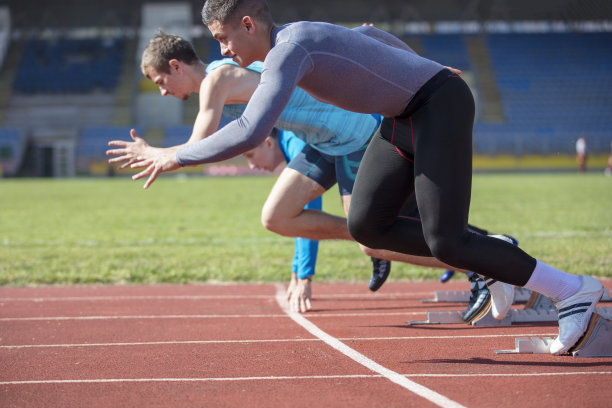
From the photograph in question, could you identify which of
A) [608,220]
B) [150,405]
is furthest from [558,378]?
[608,220]

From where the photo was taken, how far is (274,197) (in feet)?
16.7

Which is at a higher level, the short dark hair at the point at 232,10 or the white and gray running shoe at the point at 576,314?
the short dark hair at the point at 232,10

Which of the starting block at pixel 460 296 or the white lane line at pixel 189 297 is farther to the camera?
the white lane line at pixel 189 297

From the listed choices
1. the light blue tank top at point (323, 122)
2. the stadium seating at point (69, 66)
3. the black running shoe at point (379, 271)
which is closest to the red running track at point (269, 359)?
the black running shoe at point (379, 271)

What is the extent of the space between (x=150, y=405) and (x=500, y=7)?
151 ft

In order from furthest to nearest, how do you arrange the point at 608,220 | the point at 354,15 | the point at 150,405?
1. the point at 354,15
2. the point at 608,220
3. the point at 150,405

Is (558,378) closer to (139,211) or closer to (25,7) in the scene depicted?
(139,211)

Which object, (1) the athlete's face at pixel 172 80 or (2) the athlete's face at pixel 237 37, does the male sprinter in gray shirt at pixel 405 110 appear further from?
(1) the athlete's face at pixel 172 80

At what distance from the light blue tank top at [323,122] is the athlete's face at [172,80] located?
0.22 metres

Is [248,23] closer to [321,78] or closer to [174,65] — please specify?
[321,78]

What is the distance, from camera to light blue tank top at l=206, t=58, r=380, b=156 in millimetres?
4738

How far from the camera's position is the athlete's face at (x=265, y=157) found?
591cm

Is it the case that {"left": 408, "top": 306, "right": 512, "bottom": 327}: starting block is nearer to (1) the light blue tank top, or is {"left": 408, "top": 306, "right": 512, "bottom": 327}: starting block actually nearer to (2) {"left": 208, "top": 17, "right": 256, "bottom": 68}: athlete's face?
(1) the light blue tank top

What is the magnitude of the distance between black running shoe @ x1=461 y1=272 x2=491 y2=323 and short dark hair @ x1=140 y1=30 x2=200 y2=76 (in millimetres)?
2359
